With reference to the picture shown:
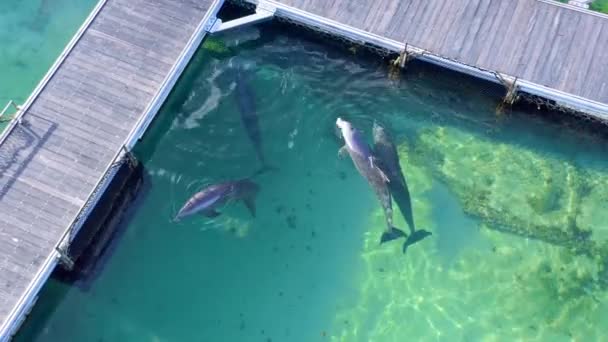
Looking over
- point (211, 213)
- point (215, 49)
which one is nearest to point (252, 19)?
point (215, 49)

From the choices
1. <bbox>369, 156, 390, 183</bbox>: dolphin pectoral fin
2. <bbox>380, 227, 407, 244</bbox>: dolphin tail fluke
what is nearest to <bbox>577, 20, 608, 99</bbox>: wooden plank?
<bbox>369, 156, 390, 183</bbox>: dolphin pectoral fin

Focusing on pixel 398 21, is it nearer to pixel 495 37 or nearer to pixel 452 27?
pixel 452 27

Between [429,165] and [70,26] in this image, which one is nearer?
[429,165]

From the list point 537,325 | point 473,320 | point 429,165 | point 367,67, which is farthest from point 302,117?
point 537,325

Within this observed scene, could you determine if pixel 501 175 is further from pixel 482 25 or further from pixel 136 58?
pixel 136 58

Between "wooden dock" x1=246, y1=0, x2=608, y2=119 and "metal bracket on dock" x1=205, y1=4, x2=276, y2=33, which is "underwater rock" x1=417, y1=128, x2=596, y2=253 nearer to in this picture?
"wooden dock" x1=246, y1=0, x2=608, y2=119

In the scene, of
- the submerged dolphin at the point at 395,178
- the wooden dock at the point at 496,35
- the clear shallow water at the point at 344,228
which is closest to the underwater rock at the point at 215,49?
the clear shallow water at the point at 344,228

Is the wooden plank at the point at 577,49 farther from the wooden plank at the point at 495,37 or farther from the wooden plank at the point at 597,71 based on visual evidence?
the wooden plank at the point at 495,37
